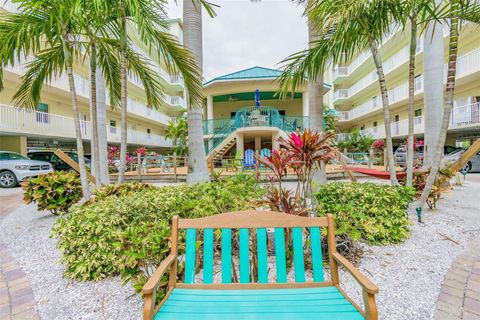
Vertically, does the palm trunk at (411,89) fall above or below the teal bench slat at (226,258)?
above

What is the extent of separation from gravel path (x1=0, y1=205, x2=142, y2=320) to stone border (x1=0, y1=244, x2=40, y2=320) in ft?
0.16

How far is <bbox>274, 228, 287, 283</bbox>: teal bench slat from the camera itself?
1851 millimetres

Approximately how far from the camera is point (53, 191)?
465cm

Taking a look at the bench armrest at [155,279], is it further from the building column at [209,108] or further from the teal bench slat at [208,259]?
the building column at [209,108]

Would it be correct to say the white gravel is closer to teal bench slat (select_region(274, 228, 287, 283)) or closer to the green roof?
teal bench slat (select_region(274, 228, 287, 283))

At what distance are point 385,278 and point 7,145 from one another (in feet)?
58.5

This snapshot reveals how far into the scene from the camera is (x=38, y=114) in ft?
40.7

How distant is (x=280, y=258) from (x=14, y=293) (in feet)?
8.53

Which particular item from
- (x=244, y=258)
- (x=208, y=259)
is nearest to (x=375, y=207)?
(x=244, y=258)

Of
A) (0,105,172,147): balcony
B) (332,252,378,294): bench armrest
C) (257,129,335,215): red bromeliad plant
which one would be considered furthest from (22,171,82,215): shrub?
(0,105,172,147): balcony

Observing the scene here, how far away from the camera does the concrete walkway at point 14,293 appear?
201 cm

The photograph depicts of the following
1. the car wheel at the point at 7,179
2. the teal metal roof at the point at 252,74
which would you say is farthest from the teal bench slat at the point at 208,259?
the teal metal roof at the point at 252,74

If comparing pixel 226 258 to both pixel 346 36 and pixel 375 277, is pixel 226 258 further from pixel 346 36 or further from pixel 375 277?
pixel 346 36

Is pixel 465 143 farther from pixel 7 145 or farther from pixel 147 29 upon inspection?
pixel 7 145
